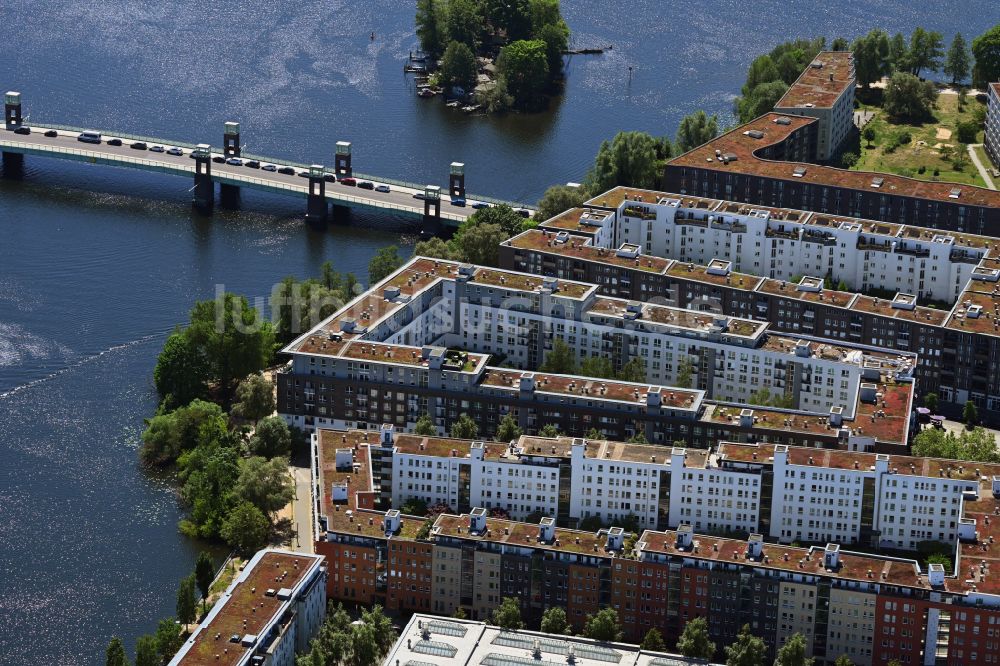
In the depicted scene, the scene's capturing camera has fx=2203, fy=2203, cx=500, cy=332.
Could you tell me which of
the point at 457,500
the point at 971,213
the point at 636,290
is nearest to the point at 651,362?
the point at 636,290

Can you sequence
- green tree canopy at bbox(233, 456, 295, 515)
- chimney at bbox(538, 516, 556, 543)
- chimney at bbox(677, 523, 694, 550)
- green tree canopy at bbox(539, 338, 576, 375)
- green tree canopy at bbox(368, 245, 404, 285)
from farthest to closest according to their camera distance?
green tree canopy at bbox(368, 245, 404, 285)
green tree canopy at bbox(539, 338, 576, 375)
green tree canopy at bbox(233, 456, 295, 515)
chimney at bbox(538, 516, 556, 543)
chimney at bbox(677, 523, 694, 550)

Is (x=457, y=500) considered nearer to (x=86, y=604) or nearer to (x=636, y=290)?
(x=86, y=604)

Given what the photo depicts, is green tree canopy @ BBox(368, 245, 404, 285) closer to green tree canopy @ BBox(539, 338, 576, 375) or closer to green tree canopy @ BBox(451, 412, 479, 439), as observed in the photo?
green tree canopy @ BBox(539, 338, 576, 375)

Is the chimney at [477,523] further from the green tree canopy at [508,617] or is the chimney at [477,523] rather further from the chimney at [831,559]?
the chimney at [831,559]

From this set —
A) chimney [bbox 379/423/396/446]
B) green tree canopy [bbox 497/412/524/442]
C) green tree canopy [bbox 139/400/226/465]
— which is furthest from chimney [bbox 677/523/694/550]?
green tree canopy [bbox 139/400/226/465]

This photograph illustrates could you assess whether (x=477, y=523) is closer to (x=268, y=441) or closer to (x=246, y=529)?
(x=246, y=529)

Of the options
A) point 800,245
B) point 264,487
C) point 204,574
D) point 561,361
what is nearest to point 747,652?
point 204,574
